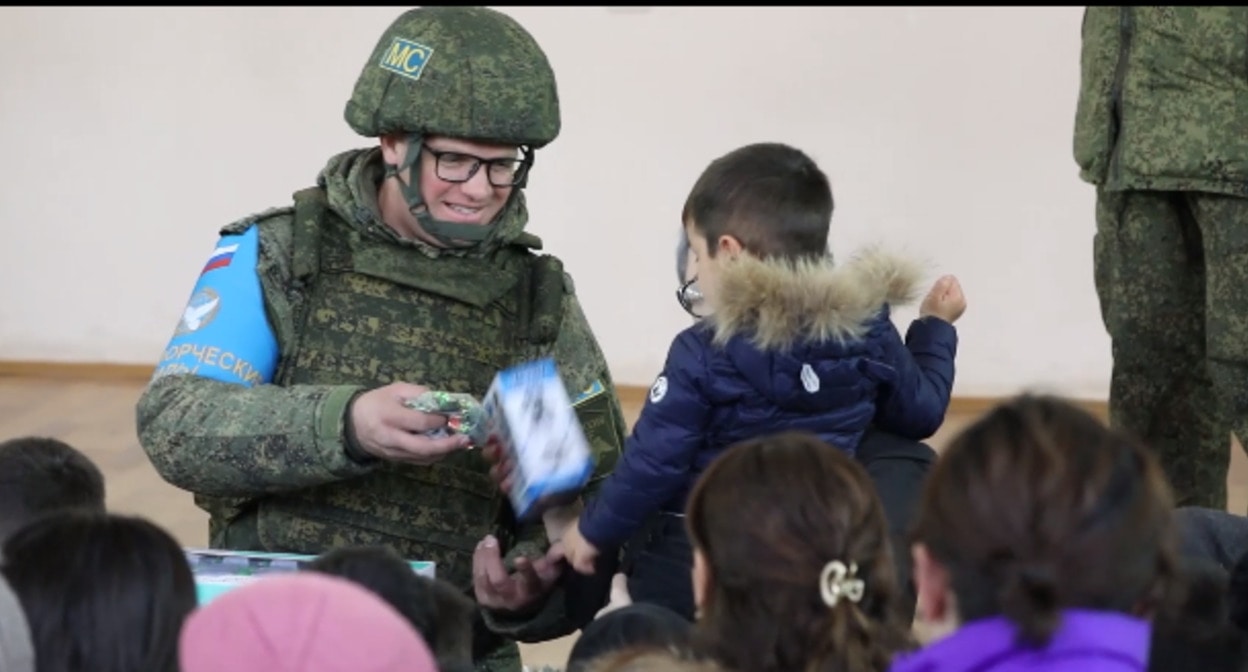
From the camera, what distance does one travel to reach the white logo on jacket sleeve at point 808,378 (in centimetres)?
274

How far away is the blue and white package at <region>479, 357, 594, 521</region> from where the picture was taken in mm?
2822

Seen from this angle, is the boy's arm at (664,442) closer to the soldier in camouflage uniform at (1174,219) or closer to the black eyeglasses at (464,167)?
the black eyeglasses at (464,167)

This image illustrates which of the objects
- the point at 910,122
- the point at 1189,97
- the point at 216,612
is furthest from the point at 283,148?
the point at 216,612

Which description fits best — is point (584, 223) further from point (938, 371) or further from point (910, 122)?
point (938, 371)

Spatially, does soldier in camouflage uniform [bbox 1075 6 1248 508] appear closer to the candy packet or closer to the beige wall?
the candy packet

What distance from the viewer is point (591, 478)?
3152 mm

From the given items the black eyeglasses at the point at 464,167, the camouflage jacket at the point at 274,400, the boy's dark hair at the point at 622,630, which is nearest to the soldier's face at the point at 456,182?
the black eyeglasses at the point at 464,167

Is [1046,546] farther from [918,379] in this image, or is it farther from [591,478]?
[591,478]

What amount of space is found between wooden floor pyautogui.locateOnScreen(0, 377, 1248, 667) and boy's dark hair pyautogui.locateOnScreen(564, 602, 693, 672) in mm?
2059

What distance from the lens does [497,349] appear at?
10.6ft

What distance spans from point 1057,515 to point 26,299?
6163 mm

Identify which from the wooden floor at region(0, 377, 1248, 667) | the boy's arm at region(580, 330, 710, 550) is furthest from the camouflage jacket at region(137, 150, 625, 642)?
the wooden floor at region(0, 377, 1248, 667)

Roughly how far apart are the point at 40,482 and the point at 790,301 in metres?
1.16

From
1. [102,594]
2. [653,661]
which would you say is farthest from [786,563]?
[102,594]
